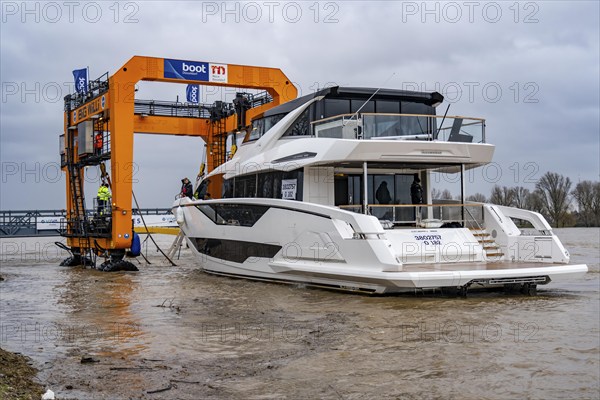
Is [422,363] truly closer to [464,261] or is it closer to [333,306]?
[333,306]

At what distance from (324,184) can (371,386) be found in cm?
757

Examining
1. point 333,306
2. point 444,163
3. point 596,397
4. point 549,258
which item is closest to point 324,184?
point 444,163

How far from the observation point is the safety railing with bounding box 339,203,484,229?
40.1 feet

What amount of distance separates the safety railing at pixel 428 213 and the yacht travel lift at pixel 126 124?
6.11 metres

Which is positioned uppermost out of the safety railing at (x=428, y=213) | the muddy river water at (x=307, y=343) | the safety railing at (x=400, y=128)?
the safety railing at (x=400, y=128)

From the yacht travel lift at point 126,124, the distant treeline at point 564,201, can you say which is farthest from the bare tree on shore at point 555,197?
the yacht travel lift at point 126,124

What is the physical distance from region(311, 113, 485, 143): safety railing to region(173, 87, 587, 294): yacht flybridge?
0.02 meters

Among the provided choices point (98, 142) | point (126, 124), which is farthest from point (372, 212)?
point (98, 142)

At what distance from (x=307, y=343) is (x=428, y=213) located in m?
6.15

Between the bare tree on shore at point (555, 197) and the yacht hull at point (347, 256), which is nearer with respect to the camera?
the yacht hull at point (347, 256)

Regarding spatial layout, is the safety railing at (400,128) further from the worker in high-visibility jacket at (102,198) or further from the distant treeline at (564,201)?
the distant treeline at (564,201)

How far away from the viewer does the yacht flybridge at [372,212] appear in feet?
35.2

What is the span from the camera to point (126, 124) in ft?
56.6

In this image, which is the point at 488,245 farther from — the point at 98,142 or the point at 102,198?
the point at 98,142
